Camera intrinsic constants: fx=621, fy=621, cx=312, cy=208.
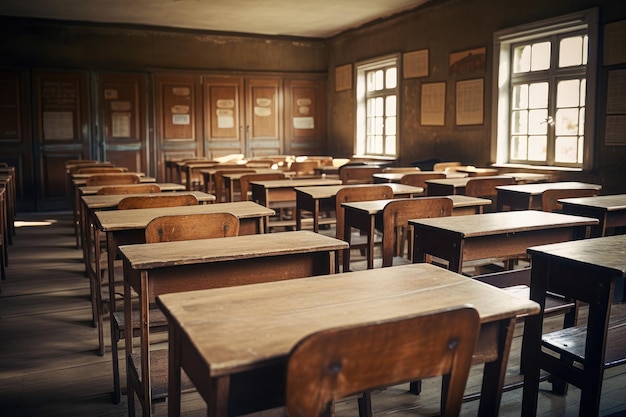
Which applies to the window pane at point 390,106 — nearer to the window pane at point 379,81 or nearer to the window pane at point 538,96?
the window pane at point 379,81

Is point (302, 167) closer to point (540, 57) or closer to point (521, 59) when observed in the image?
point (521, 59)

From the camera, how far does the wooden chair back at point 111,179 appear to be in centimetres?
489

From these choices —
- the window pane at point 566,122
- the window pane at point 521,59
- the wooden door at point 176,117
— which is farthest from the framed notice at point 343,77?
the window pane at point 566,122

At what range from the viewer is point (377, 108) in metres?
9.84

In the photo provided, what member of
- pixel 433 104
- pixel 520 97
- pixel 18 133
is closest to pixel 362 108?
pixel 433 104

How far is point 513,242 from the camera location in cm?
277

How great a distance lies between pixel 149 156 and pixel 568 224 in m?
8.36

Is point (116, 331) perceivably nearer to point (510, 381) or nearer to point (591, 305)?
point (510, 381)

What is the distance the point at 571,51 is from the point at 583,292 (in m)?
5.05

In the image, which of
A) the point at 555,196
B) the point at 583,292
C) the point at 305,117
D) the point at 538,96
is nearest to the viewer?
the point at 583,292

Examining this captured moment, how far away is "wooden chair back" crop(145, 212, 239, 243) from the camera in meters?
2.33

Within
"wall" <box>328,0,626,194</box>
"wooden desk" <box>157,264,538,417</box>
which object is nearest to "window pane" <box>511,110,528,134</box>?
"wall" <box>328,0,626,194</box>

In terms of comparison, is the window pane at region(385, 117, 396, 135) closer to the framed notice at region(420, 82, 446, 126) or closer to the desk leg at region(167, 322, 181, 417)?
the framed notice at region(420, 82, 446, 126)

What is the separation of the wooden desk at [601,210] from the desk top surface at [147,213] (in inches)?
69.0
